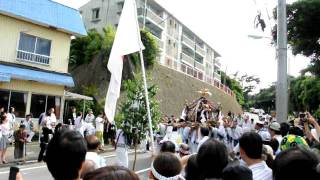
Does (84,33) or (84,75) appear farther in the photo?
(84,75)

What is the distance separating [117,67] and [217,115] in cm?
993

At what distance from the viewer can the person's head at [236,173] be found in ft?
9.89

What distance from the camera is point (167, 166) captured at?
11.8ft

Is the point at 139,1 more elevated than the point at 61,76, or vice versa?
the point at 139,1

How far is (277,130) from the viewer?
6.95m

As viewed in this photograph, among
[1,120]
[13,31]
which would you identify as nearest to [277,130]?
[1,120]

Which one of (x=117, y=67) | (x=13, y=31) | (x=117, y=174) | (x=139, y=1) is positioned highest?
(x=139, y=1)

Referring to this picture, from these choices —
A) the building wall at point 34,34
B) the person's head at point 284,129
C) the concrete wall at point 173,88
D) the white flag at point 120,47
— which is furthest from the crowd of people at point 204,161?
the concrete wall at point 173,88

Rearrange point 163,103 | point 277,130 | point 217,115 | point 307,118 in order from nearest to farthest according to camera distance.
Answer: point 307,118 < point 277,130 < point 217,115 < point 163,103

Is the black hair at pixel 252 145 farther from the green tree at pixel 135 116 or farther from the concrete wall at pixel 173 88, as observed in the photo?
the concrete wall at pixel 173 88

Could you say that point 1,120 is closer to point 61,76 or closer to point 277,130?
point 61,76

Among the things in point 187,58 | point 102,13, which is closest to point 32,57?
point 102,13

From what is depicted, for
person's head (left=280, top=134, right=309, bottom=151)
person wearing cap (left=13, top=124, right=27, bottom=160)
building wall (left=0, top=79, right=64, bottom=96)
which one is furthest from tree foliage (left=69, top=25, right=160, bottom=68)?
person's head (left=280, top=134, right=309, bottom=151)

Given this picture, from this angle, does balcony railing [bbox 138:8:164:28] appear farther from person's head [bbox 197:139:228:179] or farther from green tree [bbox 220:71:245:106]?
person's head [bbox 197:139:228:179]
